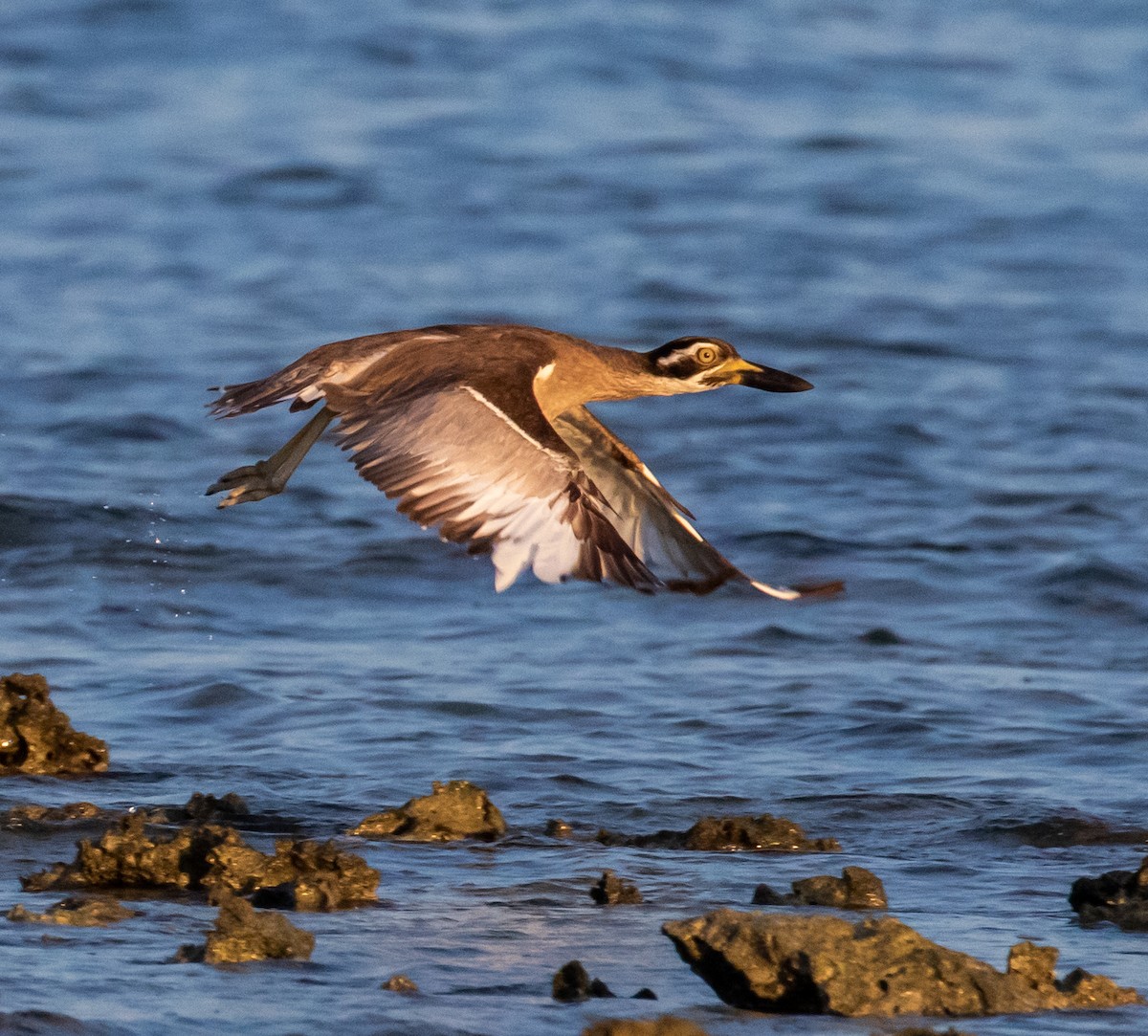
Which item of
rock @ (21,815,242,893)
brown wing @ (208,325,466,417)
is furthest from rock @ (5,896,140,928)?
brown wing @ (208,325,466,417)

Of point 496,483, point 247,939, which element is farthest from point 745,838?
point 247,939

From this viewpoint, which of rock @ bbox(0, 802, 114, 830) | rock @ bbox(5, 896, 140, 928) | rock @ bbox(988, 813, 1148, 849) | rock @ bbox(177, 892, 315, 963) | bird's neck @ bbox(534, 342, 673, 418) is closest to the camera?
rock @ bbox(177, 892, 315, 963)

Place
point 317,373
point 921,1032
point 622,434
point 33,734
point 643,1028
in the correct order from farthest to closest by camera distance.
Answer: point 622,434, point 317,373, point 33,734, point 921,1032, point 643,1028

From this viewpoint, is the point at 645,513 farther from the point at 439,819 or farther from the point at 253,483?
the point at 439,819

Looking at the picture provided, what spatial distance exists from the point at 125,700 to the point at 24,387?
6.11 metres

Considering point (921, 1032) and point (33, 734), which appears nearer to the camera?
point (921, 1032)

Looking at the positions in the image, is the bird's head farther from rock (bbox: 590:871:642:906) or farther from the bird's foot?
rock (bbox: 590:871:642:906)

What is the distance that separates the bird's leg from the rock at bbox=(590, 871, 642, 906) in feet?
8.21

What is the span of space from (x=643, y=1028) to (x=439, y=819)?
8.07 ft

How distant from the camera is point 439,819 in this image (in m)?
6.58

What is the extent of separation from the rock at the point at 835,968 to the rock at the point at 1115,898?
941 millimetres

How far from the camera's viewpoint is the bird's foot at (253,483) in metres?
7.99

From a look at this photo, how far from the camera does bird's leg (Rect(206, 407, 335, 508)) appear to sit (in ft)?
26.0

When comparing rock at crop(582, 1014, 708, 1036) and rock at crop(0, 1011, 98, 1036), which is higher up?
rock at crop(582, 1014, 708, 1036)
